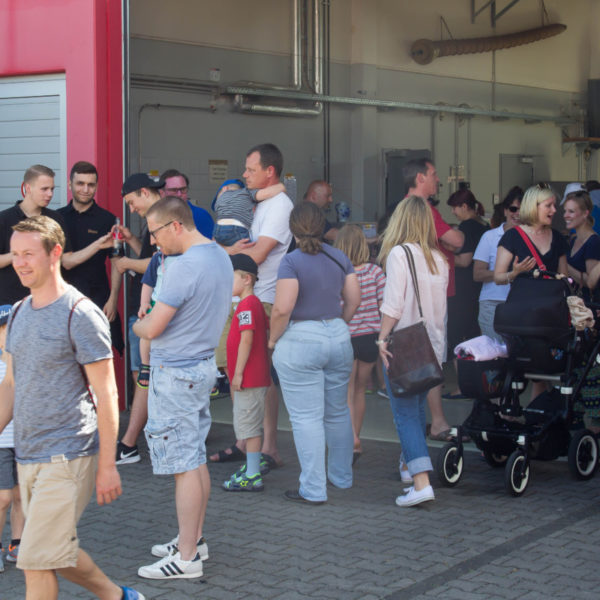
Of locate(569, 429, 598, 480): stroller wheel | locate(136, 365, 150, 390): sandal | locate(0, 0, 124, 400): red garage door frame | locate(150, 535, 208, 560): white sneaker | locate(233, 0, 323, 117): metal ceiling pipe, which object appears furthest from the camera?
locate(233, 0, 323, 117): metal ceiling pipe

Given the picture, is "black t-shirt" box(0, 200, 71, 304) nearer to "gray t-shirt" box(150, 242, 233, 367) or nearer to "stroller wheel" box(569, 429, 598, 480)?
"gray t-shirt" box(150, 242, 233, 367)

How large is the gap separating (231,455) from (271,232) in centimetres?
158

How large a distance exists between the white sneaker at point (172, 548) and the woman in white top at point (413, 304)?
53.9 inches

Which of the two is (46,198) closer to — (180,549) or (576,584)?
(180,549)

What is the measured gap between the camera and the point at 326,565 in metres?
4.73

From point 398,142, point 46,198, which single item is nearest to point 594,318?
point 46,198

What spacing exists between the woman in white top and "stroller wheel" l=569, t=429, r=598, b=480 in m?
1.05

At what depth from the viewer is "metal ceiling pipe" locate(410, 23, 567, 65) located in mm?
14359

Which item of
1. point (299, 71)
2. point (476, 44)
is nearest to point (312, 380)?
point (299, 71)

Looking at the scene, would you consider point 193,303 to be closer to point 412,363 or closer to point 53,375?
point 53,375

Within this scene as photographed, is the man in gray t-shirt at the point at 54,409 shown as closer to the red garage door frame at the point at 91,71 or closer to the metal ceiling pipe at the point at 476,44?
the red garage door frame at the point at 91,71

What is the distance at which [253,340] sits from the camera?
602 centimetres

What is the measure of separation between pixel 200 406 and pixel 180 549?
672 millimetres

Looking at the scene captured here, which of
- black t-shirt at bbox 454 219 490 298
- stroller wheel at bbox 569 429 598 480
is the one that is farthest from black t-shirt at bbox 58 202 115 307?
stroller wheel at bbox 569 429 598 480
